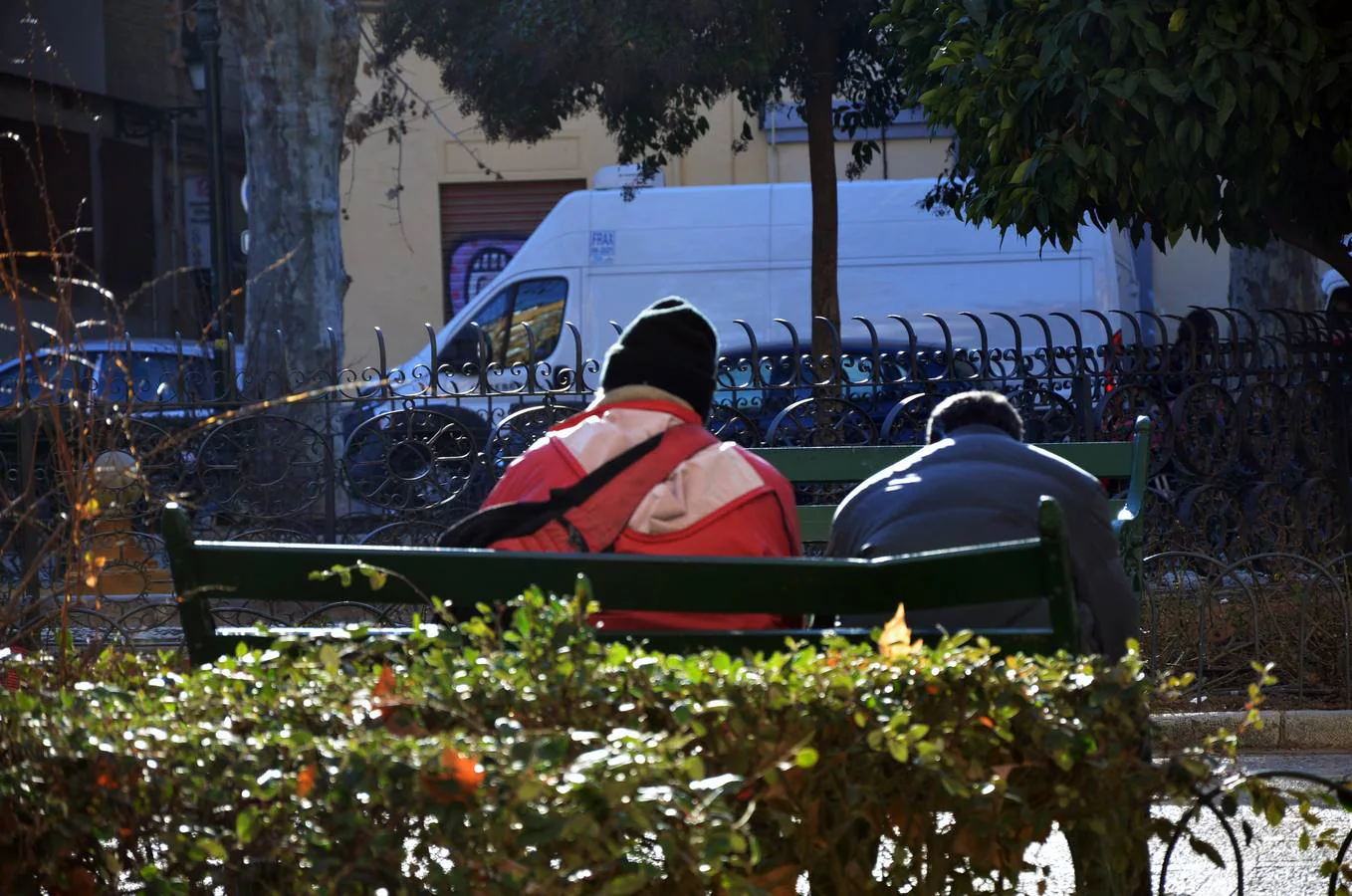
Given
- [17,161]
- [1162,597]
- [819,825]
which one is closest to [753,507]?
[819,825]

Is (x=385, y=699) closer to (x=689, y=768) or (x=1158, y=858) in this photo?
(x=689, y=768)

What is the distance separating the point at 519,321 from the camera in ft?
50.3

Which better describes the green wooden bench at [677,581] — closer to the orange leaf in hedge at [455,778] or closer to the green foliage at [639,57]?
the orange leaf in hedge at [455,778]

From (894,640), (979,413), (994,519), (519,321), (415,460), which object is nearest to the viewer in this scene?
(894,640)

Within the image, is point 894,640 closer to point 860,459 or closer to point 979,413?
point 979,413

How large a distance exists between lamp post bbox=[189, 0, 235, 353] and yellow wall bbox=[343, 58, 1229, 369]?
10.1 m

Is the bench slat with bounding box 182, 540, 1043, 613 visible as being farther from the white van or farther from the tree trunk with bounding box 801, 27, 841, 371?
the white van

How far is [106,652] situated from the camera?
3.33 metres

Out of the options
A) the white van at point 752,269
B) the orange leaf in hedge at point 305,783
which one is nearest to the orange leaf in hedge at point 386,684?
the orange leaf in hedge at point 305,783

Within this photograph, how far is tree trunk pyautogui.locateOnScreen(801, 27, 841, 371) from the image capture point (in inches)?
537

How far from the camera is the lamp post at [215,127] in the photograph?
1274cm

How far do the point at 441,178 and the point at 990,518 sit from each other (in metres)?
22.3

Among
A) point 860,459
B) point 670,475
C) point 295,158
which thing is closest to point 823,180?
point 295,158

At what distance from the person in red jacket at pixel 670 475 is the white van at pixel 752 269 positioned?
10.9 m
